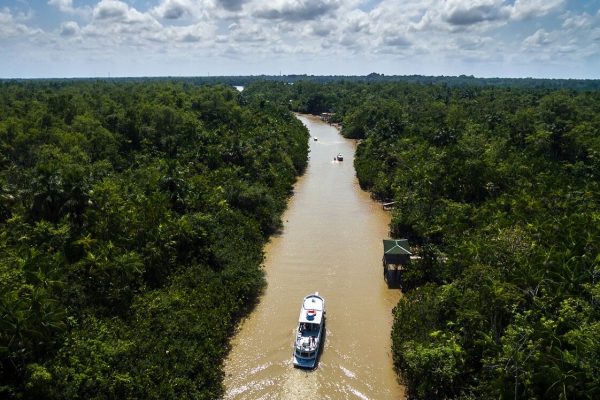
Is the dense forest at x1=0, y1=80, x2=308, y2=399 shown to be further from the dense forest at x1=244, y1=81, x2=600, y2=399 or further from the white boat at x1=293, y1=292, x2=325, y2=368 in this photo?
the dense forest at x1=244, y1=81, x2=600, y2=399

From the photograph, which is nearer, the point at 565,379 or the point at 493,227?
the point at 565,379

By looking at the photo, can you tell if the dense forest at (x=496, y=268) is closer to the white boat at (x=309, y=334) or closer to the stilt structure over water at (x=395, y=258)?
the stilt structure over water at (x=395, y=258)

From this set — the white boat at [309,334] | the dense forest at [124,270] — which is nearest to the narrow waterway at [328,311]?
the white boat at [309,334]

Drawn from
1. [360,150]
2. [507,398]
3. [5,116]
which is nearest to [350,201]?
[360,150]

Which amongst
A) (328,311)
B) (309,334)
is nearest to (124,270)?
(309,334)

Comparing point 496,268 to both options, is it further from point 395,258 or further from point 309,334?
point 395,258

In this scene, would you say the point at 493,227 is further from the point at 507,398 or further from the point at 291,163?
the point at 291,163
